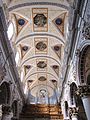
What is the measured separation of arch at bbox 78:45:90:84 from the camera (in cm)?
1164

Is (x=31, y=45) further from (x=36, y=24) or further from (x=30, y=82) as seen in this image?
(x=30, y=82)

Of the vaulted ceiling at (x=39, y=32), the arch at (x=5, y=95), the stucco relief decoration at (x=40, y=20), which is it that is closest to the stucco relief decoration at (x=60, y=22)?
the vaulted ceiling at (x=39, y=32)

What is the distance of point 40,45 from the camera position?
20.5 metres

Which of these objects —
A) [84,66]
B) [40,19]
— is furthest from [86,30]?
[40,19]

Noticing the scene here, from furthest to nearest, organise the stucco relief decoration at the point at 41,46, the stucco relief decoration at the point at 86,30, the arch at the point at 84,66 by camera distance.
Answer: the stucco relief decoration at the point at 41,46, the arch at the point at 84,66, the stucco relief decoration at the point at 86,30

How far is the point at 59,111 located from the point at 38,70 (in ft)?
19.2

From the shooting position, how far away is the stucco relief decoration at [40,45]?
19.5 meters

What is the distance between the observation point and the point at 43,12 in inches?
647

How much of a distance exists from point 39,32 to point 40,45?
7.95 feet

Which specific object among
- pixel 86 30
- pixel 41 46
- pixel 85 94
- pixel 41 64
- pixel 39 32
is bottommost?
pixel 85 94

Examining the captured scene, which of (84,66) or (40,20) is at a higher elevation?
(40,20)

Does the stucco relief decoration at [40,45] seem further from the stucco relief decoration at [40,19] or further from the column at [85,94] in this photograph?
the column at [85,94]

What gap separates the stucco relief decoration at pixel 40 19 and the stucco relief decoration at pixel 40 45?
1.53 metres

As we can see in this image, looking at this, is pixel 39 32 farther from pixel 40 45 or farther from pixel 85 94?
pixel 85 94
